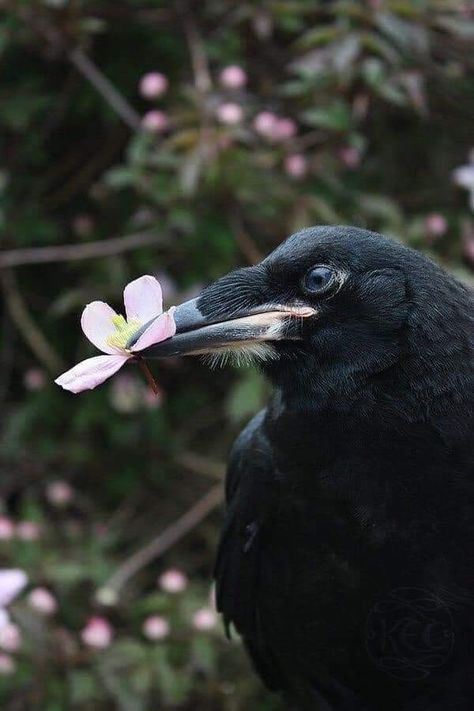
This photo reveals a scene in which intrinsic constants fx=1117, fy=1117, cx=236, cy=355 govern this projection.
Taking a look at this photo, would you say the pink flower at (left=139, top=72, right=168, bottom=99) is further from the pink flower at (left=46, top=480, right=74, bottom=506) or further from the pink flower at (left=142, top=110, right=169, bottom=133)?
the pink flower at (left=46, top=480, right=74, bottom=506)

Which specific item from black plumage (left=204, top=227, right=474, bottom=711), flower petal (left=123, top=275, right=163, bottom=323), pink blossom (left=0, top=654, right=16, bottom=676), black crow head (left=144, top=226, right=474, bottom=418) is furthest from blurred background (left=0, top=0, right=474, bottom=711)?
flower petal (left=123, top=275, right=163, bottom=323)

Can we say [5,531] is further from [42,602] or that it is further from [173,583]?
[173,583]

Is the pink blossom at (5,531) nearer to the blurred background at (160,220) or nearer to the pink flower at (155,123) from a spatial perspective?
the blurred background at (160,220)

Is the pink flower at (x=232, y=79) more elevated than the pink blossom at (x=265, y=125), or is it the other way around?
the pink flower at (x=232, y=79)

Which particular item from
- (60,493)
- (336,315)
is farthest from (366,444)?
(60,493)

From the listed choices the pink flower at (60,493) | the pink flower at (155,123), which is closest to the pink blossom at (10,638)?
the pink flower at (60,493)
